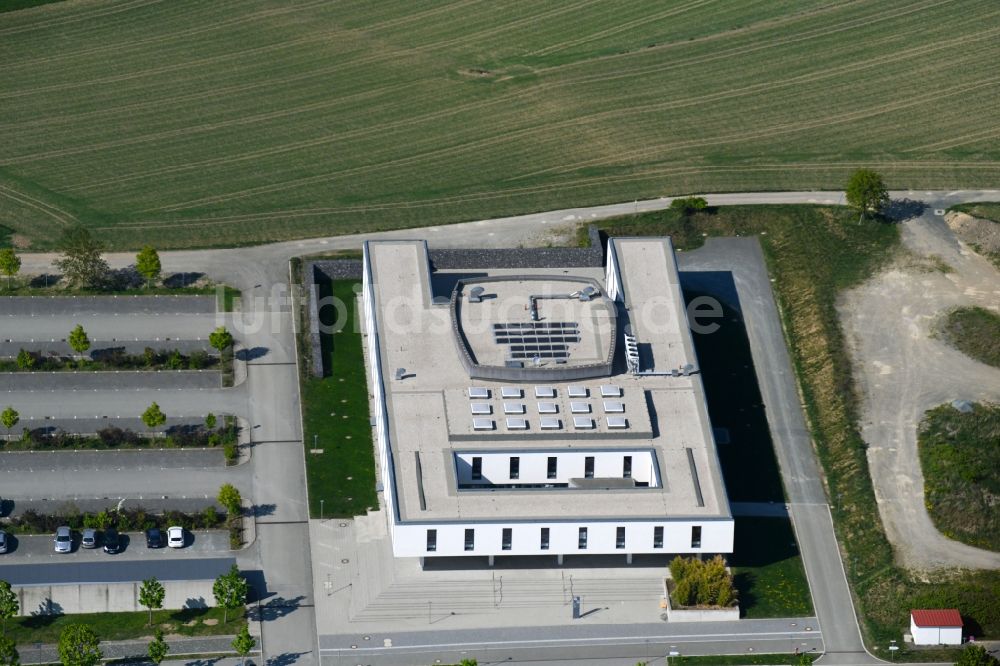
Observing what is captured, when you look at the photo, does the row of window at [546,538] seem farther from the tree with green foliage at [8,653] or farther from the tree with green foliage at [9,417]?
the tree with green foliage at [9,417]

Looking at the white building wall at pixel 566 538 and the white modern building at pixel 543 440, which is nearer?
the white building wall at pixel 566 538

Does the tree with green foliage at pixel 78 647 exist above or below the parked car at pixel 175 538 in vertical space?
below


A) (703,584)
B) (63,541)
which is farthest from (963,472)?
(63,541)

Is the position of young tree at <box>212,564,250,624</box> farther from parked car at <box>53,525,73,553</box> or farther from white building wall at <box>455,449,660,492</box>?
white building wall at <box>455,449,660,492</box>

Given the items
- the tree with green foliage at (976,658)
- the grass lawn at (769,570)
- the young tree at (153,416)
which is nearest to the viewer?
the tree with green foliage at (976,658)

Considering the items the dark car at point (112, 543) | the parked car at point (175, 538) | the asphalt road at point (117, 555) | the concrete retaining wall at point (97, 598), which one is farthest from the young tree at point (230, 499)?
the concrete retaining wall at point (97, 598)

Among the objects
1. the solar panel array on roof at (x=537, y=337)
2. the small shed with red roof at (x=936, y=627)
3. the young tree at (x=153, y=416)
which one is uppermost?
the solar panel array on roof at (x=537, y=337)

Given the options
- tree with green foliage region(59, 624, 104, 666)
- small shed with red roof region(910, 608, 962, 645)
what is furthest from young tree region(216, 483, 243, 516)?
small shed with red roof region(910, 608, 962, 645)
